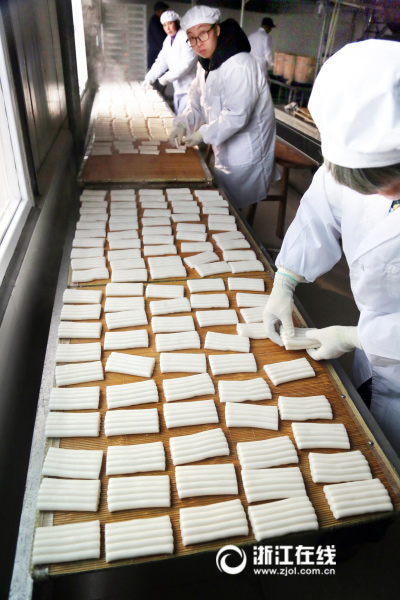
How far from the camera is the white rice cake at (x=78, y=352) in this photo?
1.85 m

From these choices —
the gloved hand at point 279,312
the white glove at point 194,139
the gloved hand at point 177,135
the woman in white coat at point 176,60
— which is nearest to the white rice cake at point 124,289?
the gloved hand at point 279,312

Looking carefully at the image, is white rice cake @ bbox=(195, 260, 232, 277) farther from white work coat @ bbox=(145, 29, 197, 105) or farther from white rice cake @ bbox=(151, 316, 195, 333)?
white work coat @ bbox=(145, 29, 197, 105)

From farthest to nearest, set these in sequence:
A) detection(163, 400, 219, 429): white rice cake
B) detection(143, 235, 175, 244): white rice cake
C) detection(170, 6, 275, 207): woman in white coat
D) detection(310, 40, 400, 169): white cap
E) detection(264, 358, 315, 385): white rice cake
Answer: detection(170, 6, 275, 207): woman in white coat → detection(143, 235, 175, 244): white rice cake → detection(264, 358, 315, 385): white rice cake → detection(163, 400, 219, 429): white rice cake → detection(310, 40, 400, 169): white cap

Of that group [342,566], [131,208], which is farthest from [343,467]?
[131,208]

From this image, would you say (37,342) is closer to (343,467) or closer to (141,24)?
(343,467)

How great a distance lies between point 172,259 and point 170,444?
4.56ft

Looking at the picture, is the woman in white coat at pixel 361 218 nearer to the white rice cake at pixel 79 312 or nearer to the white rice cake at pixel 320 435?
the white rice cake at pixel 320 435

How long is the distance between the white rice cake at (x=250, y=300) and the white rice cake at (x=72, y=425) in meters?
1.03

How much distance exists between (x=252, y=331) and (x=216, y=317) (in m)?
0.21

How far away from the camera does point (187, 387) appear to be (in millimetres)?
1743

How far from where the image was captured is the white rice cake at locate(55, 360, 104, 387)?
175 cm

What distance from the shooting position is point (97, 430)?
5.06 feet

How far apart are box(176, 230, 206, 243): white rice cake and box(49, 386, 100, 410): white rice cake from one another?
146cm

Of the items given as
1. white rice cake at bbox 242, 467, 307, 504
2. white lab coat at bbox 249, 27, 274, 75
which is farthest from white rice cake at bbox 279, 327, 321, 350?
white lab coat at bbox 249, 27, 274, 75
